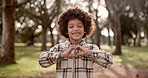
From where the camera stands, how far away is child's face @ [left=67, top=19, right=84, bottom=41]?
2492 millimetres

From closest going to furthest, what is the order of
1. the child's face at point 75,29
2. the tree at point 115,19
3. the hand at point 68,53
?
the hand at point 68,53
the child's face at point 75,29
the tree at point 115,19

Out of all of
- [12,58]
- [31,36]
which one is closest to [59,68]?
[12,58]

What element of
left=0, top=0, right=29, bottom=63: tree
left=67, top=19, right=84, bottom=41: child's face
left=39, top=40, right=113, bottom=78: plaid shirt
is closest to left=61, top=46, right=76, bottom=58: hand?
left=39, top=40, right=113, bottom=78: plaid shirt

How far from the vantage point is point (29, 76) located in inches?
301

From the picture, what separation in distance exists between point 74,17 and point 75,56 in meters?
0.49

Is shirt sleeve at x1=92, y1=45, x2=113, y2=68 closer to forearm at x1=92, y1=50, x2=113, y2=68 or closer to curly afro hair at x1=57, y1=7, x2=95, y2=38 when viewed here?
forearm at x1=92, y1=50, x2=113, y2=68

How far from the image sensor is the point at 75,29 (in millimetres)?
2486

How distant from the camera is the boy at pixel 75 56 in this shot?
2383 mm

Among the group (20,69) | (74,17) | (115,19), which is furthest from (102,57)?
(115,19)

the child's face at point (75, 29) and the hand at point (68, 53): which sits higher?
the child's face at point (75, 29)

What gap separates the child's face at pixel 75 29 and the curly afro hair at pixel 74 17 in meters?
0.05

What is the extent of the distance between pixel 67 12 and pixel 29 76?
5.49 metres

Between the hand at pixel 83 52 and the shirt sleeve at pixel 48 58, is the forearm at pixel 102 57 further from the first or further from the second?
the shirt sleeve at pixel 48 58

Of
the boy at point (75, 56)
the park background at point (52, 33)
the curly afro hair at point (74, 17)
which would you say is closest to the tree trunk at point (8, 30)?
the park background at point (52, 33)
